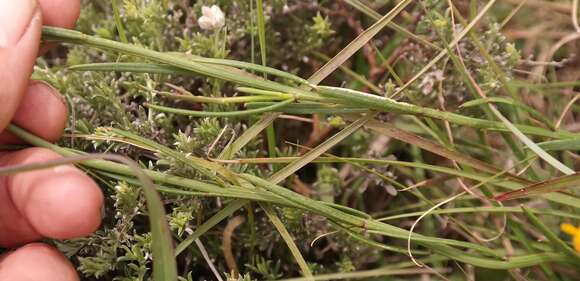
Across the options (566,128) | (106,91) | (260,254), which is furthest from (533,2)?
(106,91)

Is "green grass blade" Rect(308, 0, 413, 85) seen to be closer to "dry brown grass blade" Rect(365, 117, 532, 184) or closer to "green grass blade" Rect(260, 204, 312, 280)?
"dry brown grass blade" Rect(365, 117, 532, 184)

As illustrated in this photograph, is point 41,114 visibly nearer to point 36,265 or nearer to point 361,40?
point 36,265

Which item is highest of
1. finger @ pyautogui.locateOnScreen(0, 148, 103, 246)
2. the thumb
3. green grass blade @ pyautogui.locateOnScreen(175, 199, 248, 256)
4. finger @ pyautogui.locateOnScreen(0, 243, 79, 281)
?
the thumb

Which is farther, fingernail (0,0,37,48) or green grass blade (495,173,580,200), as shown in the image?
green grass blade (495,173,580,200)

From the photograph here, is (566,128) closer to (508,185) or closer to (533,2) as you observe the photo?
(533,2)

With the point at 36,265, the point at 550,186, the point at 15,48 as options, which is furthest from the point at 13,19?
the point at 550,186

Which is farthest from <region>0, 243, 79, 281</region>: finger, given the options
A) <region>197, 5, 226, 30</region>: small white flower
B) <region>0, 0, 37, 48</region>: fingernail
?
<region>197, 5, 226, 30</region>: small white flower

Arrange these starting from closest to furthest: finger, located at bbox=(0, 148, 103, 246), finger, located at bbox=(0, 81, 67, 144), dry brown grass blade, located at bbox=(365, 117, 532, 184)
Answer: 1. finger, located at bbox=(0, 148, 103, 246)
2. finger, located at bbox=(0, 81, 67, 144)
3. dry brown grass blade, located at bbox=(365, 117, 532, 184)

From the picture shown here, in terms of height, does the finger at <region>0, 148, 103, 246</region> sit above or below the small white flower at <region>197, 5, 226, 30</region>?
below
